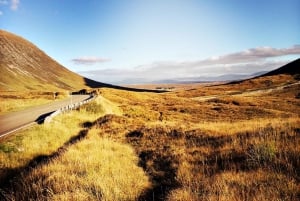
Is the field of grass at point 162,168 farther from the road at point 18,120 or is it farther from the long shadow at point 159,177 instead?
the road at point 18,120

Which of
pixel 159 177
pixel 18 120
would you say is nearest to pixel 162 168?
pixel 159 177

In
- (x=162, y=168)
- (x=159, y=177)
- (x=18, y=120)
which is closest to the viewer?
(x=159, y=177)

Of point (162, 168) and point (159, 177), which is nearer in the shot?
point (159, 177)

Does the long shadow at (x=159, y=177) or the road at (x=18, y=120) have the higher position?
the road at (x=18, y=120)

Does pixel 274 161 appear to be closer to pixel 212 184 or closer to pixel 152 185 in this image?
pixel 212 184

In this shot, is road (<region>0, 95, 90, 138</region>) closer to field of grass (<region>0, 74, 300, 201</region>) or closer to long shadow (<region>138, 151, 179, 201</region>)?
field of grass (<region>0, 74, 300, 201</region>)

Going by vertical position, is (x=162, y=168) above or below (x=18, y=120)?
below

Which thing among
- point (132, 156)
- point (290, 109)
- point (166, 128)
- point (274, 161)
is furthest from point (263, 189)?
point (290, 109)

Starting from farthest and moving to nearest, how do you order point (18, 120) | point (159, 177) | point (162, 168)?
point (18, 120) < point (162, 168) < point (159, 177)

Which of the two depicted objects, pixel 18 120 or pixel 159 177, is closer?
pixel 159 177

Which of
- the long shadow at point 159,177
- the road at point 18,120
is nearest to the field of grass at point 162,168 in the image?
the long shadow at point 159,177

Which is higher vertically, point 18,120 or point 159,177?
point 18,120

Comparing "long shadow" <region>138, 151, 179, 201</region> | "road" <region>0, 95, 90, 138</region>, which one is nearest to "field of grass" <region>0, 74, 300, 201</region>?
"long shadow" <region>138, 151, 179, 201</region>

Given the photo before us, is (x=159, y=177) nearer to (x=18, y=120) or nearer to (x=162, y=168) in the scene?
(x=162, y=168)
